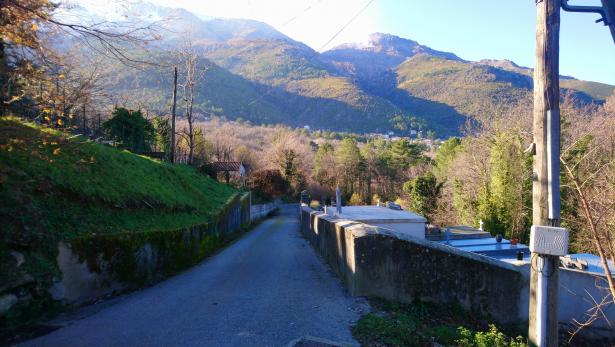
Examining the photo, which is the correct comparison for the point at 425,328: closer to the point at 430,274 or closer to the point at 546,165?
the point at 430,274

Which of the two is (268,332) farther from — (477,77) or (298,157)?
(477,77)

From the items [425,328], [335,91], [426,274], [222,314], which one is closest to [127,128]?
[222,314]

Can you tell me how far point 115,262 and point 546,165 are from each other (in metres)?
7.12

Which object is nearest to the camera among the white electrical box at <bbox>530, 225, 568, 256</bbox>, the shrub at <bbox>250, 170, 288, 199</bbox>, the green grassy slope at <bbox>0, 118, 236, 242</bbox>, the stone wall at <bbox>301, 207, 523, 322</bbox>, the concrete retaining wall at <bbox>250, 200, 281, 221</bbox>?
the white electrical box at <bbox>530, 225, 568, 256</bbox>

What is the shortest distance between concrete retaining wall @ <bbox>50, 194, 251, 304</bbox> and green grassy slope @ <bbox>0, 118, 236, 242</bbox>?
0.83 feet

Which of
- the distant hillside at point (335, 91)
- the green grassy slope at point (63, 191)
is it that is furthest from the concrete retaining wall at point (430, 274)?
the distant hillside at point (335, 91)

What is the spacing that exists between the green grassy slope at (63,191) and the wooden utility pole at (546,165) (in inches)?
271

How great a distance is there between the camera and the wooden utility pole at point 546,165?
5234 millimetres

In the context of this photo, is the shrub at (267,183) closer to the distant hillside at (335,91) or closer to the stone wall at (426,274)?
the distant hillside at (335,91)

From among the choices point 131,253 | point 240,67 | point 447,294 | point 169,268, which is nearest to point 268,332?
point 447,294

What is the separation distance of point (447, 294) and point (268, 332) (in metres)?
3.38

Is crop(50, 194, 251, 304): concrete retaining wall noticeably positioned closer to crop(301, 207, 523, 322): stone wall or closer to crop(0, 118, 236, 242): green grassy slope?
crop(0, 118, 236, 242): green grassy slope

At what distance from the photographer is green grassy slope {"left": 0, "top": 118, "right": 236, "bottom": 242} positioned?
6148 mm

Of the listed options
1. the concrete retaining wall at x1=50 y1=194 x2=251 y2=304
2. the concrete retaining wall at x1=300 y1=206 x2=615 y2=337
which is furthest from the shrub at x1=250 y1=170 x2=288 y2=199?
the concrete retaining wall at x1=300 y1=206 x2=615 y2=337
